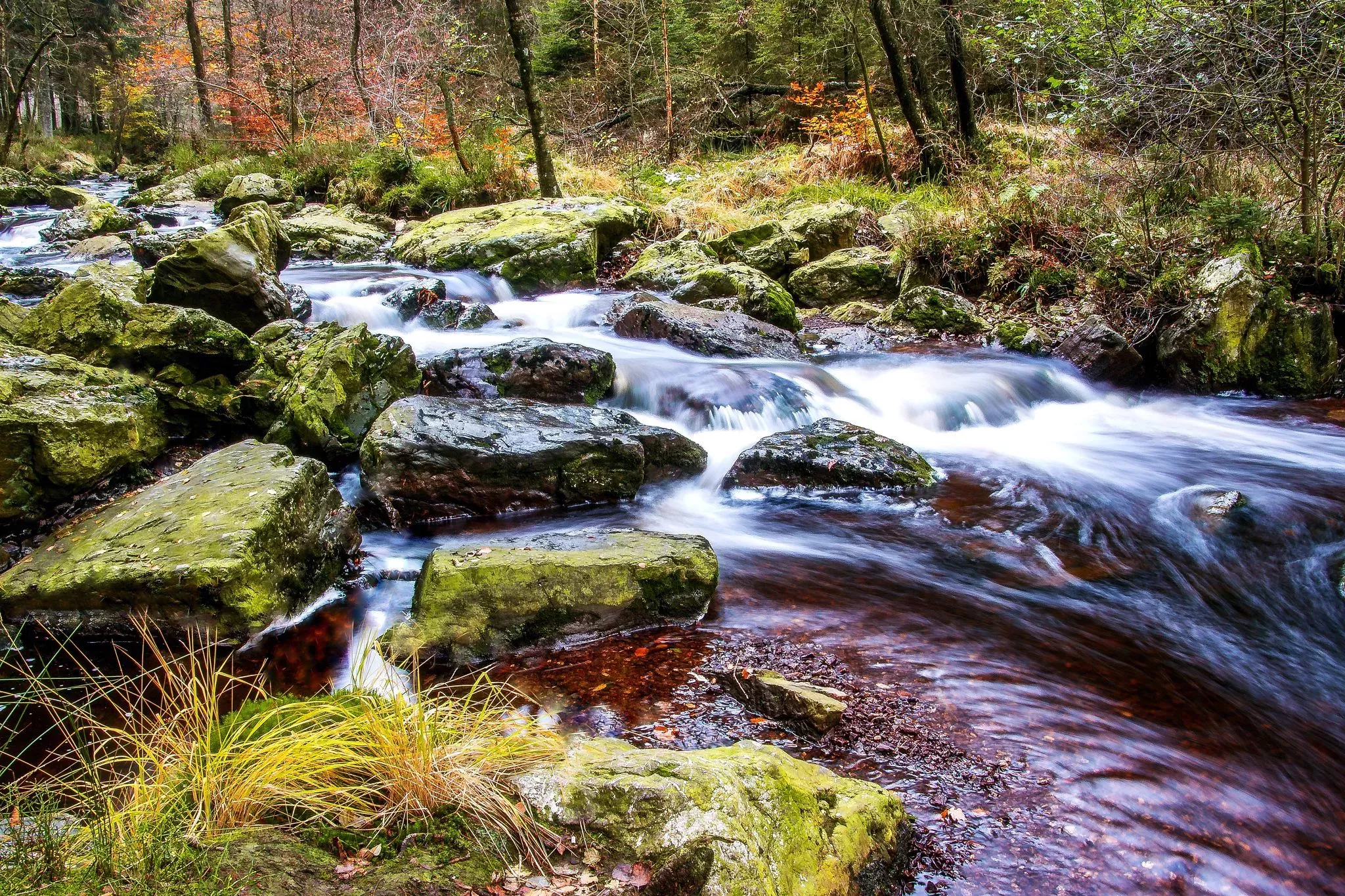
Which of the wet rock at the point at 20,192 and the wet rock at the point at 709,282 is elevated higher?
the wet rock at the point at 20,192

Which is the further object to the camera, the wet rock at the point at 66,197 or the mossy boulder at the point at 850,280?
the wet rock at the point at 66,197

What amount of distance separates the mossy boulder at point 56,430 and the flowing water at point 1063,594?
1616 mm

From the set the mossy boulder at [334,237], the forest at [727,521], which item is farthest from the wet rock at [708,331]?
the mossy boulder at [334,237]

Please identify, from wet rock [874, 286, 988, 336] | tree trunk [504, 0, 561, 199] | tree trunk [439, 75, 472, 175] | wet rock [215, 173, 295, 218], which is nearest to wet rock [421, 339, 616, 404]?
wet rock [874, 286, 988, 336]

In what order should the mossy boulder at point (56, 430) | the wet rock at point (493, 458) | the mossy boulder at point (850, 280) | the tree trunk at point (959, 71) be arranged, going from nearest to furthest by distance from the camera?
1. the mossy boulder at point (56, 430)
2. the wet rock at point (493, 458)
3. the mossy boulder at point (850, 280)
4. the tree trunk at point (959, 71)

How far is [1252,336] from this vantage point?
351 inches

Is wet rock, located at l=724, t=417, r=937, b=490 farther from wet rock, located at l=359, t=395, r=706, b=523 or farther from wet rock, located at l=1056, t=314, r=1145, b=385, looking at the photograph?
wet rock, located at l=1056, t=314, r=1145, b=385

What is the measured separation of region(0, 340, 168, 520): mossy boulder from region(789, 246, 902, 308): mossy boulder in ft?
33.1

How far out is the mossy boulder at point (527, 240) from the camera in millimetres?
12531

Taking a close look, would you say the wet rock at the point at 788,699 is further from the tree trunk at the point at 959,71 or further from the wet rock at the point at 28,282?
the tree trunk at the point at 959,71

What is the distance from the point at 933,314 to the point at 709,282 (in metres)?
3.51

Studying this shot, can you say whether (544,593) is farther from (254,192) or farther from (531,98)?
(254,192)

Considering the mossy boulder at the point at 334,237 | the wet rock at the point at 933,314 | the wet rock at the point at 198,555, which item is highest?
the mossy boulder at the point at 334,237

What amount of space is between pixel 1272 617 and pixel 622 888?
500cm
